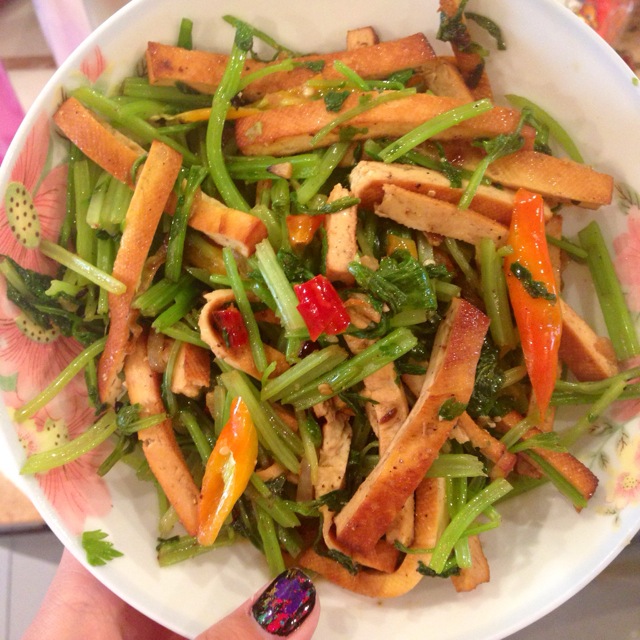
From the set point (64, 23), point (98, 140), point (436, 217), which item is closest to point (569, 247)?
point (436, 217)

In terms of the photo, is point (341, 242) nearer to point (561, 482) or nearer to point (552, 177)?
point (552, 177)

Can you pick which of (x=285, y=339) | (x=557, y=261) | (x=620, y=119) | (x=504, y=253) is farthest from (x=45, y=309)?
(x=620, y=119)

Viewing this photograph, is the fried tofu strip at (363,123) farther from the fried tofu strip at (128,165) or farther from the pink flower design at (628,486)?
the pink flower design at (628,486)

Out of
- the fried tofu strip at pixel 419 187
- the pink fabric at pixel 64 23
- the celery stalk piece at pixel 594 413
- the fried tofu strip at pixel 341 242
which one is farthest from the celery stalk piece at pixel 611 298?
the pink fabric at pixel 64 23

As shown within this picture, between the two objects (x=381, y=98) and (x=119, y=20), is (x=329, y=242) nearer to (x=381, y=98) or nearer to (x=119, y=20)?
(x=381, y=98)

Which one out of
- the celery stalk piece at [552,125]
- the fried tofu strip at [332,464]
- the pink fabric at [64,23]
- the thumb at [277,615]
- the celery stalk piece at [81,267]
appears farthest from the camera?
the pink fabric at [64,23]
